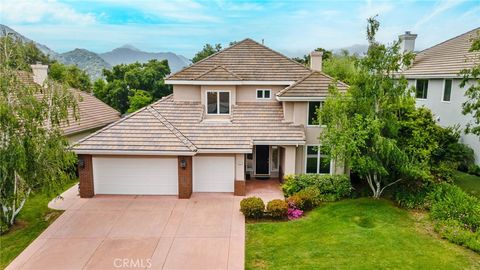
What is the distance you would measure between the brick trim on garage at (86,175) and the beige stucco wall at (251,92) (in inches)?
Result: 335

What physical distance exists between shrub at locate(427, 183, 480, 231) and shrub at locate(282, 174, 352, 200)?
11.4 feet

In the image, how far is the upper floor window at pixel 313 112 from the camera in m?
16.3

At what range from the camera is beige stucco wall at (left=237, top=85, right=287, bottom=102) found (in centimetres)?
1839

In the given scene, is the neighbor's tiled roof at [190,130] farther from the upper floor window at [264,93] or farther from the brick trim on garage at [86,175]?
the brick trim on garage at [86,175]

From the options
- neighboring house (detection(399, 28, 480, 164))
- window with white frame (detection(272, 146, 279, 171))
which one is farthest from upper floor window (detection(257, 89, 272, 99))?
neighboring house (detection(399, 28, 480, 164))

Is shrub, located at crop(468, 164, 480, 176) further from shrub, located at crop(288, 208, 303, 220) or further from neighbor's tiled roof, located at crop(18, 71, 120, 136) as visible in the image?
neighbor's tiled roof, located at crop(18, 71, 120, 136)

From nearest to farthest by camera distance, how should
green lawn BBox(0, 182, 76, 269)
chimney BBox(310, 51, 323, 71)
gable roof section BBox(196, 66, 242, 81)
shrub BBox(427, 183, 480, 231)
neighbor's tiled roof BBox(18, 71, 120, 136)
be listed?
1. green lawn BBox(0, 182, 76, 269)
2. shrub BBox(427, 183, 480, 231)
3. gable roof section BBox(196, 66, 242, 81)
4. neighbor's tiled roof BBox(18, 71, 120, 136)
5. chimney BBox(310, 51, 323, 71)

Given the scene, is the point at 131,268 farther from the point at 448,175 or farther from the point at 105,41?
the point at 105,41

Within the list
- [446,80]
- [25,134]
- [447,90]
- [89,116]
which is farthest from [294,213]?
[89,116]

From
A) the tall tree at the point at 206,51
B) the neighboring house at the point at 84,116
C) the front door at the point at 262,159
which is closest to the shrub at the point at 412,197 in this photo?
the front door at the point at 262,159

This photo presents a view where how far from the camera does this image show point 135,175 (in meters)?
15.3

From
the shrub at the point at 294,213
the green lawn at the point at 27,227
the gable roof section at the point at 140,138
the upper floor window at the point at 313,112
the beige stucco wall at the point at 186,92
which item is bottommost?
the green lawn at the point at 27,227

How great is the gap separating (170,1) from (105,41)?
579 inches

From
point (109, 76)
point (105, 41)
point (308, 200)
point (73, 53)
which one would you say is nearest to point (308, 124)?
point (308, 200)
